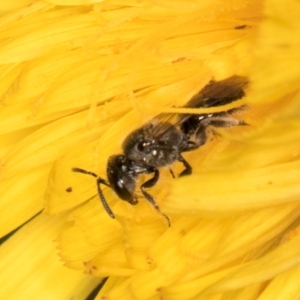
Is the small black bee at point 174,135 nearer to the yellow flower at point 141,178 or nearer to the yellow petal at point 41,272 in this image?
the yellow flower at point 141,178

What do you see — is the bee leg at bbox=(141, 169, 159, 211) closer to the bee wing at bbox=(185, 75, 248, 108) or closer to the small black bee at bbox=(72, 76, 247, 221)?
the small black bee at bbox=(72, 76, 247, 221)

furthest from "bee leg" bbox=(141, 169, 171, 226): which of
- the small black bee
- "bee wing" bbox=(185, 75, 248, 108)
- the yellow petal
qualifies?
the yellow petal

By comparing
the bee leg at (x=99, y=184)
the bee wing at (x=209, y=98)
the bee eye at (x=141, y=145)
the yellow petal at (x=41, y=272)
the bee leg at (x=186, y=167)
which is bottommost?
the yellow petal at (x=41, y=272)

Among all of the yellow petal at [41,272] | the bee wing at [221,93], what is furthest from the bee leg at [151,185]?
the yellow petal at [41,272]

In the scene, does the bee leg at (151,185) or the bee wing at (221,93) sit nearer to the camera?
the bee wing at (221,93)

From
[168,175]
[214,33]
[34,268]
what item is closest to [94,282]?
[34,268]

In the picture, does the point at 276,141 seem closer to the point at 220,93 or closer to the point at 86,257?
the point at 220,93

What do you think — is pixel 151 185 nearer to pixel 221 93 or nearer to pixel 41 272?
pixel 221 93

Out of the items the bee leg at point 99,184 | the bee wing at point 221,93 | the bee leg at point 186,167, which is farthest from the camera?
the bee leg at point 99,184
